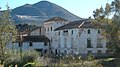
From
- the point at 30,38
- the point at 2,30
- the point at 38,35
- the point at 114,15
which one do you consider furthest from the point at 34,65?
the point at 38,35

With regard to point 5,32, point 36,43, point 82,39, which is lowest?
point 36,43

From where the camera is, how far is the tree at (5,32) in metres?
35.3

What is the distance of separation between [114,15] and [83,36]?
152ft

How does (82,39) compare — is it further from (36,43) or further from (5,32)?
(5,32)

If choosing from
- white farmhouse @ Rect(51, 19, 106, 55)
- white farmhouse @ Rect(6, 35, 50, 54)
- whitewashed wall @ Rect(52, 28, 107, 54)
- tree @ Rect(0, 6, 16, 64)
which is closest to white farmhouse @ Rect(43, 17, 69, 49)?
white farmhouse @ Rect(6, 35, 50, 54)

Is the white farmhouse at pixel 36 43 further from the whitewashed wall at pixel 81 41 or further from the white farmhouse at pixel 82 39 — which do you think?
the whitewashed wall at pixel 81 41

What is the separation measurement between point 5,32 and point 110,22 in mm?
9620

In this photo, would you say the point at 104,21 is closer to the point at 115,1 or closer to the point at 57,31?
the point at 115,1

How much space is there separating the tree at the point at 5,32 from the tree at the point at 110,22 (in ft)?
27.0

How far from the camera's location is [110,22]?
36125 mm

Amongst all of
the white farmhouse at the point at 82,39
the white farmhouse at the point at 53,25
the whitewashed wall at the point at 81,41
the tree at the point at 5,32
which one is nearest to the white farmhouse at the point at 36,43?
the white farmhouse at the point at 53,25

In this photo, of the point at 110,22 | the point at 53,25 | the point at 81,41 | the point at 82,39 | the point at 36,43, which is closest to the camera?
the point at 110,22

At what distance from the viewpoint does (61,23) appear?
311ft

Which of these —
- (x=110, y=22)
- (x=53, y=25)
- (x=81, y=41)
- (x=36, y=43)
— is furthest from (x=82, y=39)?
(x=110, y=22)
